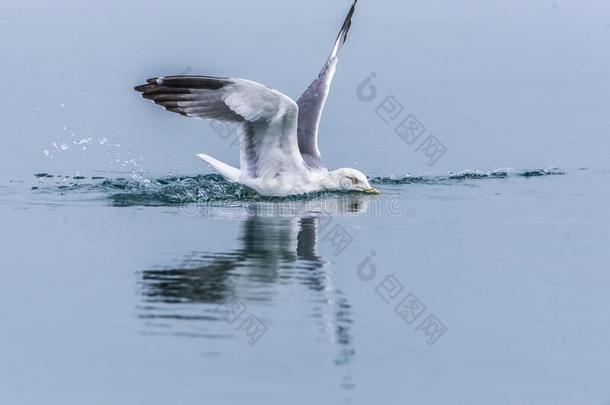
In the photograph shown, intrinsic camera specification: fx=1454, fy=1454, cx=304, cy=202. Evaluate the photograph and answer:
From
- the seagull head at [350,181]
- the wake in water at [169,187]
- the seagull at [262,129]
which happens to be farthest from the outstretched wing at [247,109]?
the seagull head at [350,181]

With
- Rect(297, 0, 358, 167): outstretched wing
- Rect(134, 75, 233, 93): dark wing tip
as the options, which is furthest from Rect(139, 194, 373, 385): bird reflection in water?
Rect(297, 0, 358, 167): outstretched wing

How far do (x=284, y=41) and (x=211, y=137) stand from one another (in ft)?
47.2

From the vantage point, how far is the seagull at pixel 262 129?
16109 millimetres

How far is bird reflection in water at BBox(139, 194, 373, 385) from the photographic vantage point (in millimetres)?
10797

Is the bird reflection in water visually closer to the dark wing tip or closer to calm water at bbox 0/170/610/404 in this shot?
calm water at bbox 0/170/610/404

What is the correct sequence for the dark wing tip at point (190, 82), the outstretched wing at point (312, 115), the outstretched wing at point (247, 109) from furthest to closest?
the outstretched wing at point (312, 115), the dark wing tip at point (190, 82), the outstretched wing at point (247, 109)

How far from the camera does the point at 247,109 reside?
16.2m

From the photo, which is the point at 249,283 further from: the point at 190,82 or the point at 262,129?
the point at 262,129

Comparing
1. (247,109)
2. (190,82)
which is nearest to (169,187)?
(190,82)

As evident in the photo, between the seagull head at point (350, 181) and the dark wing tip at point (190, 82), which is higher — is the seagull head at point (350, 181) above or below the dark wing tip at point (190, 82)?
below

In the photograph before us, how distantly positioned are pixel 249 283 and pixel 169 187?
18.1 ft

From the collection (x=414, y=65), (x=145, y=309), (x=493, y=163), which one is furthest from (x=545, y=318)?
(x=414, y=65)

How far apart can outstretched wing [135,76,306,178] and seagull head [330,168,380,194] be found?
726mm

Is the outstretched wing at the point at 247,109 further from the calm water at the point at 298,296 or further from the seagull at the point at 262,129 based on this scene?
the calm water at the point at 298,296
